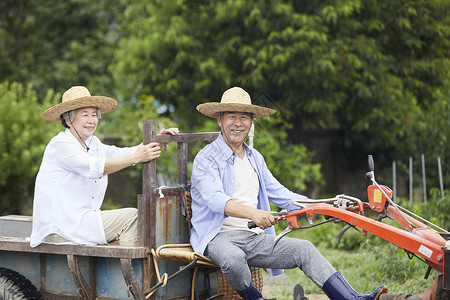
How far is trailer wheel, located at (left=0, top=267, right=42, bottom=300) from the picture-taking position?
4.69m

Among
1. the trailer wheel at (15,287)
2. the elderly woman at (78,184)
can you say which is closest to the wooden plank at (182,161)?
the elderly woman at (78,184)

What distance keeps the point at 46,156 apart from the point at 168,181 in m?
4.77

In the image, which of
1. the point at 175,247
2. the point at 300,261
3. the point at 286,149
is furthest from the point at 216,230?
the point at 286,149

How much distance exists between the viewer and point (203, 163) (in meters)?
4.57

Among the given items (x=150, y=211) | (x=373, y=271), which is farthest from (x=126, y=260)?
(x=373, y=271)

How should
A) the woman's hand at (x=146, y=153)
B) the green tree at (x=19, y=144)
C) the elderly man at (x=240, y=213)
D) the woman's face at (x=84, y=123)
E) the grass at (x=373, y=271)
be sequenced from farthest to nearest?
the green tree at (x=19, y=144), the grass at (x=373, y=271), the woman's face at (x=84, y=123), the woman's hand at (x=146, y=153), the elderly man at (x=240, y=213)

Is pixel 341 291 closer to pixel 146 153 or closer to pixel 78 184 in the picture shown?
pixel 146 153

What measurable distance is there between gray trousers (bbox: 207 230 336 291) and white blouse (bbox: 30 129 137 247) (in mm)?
906

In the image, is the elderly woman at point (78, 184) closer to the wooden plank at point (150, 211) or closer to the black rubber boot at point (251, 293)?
the wooden plank at point (150, 211)

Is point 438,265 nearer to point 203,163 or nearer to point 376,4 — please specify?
point 203,163

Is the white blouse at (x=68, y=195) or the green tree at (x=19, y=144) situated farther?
the green tree at (x=19, y=144)

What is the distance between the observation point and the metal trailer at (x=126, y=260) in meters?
4.42

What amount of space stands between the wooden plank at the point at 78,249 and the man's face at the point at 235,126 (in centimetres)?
99

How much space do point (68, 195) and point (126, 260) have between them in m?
0.73
